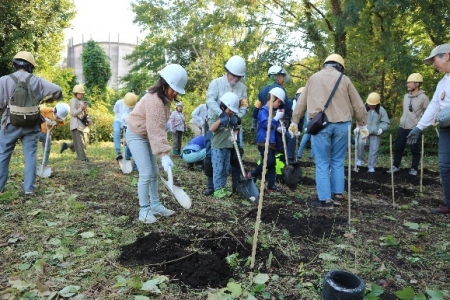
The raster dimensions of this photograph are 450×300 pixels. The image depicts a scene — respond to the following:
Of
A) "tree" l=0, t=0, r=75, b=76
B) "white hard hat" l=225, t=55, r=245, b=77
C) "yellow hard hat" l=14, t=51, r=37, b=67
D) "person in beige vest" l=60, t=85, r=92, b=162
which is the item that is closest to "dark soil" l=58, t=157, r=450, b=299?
"white hard hat" l=225, t=55, r=245, b=77

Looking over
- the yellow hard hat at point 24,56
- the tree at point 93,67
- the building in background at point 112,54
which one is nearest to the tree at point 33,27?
the tree at point 93,67

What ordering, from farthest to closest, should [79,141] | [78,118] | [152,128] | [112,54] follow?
[112,54] → [79,141] → [78,118] → [152,128]

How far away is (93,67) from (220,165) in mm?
26068

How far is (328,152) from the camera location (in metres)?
4.58

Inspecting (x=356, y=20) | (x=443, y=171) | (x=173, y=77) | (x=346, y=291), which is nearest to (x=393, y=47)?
(x=356, y=20)

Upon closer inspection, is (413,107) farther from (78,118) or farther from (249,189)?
(78,118)

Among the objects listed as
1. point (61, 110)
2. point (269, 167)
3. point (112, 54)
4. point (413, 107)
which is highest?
point (112, 54)

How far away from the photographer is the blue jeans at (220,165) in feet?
16.6

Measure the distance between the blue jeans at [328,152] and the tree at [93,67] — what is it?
2603 cm

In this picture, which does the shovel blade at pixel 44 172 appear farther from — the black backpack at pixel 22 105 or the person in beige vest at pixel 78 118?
the person in beige vest at pixel 78 118

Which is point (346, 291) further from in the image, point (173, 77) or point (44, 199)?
point (44, 199)

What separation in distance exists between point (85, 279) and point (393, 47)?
9131 millimetres

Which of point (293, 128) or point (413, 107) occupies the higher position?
point (413, 107)

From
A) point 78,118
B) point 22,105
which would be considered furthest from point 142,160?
point 78,118
